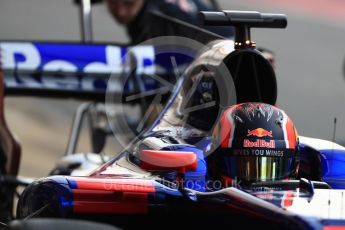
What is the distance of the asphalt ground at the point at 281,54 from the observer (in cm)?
1448

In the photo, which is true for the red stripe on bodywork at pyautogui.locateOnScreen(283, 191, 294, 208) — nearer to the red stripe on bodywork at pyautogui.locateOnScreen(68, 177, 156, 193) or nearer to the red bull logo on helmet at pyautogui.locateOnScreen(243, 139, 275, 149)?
the red bull logo on helmet at pyautogui.locateOnScreen(243, 139, 275, 149)

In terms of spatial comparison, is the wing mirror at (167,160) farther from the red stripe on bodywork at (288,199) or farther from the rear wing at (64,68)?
the rear wing at (64,68)

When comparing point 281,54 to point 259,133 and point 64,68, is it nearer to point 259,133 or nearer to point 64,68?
point 64,68

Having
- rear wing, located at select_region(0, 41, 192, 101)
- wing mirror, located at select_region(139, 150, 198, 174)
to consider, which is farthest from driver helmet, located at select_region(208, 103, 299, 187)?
rear wing, located at select_region(0, 41, 192, 101)

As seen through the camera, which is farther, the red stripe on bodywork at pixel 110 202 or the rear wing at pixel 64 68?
the rear wing at pixel 64 68

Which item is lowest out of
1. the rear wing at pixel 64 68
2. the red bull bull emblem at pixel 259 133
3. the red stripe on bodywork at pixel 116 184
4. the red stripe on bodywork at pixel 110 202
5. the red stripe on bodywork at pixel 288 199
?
the red stripe on bodywork at pixel 110 202

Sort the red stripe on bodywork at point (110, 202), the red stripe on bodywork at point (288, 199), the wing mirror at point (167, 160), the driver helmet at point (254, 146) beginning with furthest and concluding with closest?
the driver helmet at point (254, 146) → the red stripe on bodywork at point (110, 202) → the wing mirror at point (167, 160) → the red stripe on bodywork at point (288, 199)

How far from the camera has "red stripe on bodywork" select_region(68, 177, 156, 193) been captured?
5.68 meters

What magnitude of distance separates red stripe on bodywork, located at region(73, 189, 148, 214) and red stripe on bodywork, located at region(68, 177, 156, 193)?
40mm

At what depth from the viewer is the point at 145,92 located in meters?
9.19

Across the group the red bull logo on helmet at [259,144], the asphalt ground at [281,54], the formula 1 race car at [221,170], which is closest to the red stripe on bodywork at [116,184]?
the formula 1 race car at [221,170]

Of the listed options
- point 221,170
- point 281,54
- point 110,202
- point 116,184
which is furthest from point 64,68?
point 281,54

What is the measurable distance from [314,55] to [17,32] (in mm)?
5305

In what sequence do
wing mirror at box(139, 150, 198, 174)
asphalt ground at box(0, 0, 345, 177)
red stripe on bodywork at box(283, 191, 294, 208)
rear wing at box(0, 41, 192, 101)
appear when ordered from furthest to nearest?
asphalt ground at box(0, 0, 345, 177), rear wing at box(0, 41, 192, 101), wing mirror at box(139, 150, 198, 174), red stripe on bodywork at box(283, 191, 294, 208)
